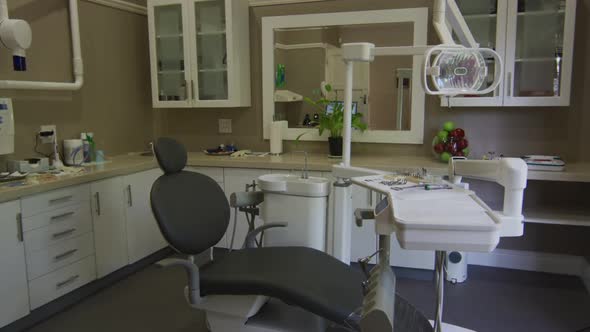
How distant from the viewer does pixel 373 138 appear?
3.40 m

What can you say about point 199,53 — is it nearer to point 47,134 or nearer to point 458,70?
point 47,134

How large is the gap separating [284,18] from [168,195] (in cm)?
200

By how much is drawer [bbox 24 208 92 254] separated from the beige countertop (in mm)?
216

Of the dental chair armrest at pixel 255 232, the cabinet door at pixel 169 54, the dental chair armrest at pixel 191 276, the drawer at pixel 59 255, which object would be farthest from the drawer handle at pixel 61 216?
the cabinet door at pixel 169 54

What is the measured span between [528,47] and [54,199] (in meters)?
3.05

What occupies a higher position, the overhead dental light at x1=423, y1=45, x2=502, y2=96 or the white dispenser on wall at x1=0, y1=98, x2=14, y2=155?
the overhead dental light at x1=423, y1=45, x2=502, y2=96

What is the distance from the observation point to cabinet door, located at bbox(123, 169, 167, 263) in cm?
308

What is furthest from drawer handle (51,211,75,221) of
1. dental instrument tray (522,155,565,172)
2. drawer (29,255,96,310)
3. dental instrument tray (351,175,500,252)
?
dental instrument tray (522,155,565,172)

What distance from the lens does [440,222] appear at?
1.14m

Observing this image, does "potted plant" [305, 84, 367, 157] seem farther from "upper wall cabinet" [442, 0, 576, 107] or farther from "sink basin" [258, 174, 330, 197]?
"sink basin" [258, 174, 330, 197]

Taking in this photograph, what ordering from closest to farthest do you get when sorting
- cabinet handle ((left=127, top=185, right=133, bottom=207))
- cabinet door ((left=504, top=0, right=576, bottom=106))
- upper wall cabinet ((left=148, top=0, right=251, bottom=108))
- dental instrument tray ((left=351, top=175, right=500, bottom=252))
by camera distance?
dental instrument tray ((left=351, top=175, right=500, bottom=252)) < cabinet door ((left=504, top=0, right=576, bottom=106)) < cabinet handle ((left=127, top=185, right=133, bottom=207)) < upper wall cabinet ((left=148, top=0, right=251, bottom=108))

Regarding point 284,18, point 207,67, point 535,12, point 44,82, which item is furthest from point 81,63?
point 535,12

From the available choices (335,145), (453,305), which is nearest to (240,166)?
(335,145)

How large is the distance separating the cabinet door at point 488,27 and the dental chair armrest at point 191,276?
6.25 ft
